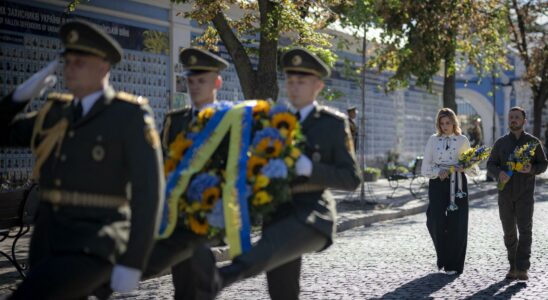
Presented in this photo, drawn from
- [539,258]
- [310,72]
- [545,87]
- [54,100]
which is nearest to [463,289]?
[539,258]

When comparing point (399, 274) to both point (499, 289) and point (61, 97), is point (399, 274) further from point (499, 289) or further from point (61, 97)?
point (61, 97)

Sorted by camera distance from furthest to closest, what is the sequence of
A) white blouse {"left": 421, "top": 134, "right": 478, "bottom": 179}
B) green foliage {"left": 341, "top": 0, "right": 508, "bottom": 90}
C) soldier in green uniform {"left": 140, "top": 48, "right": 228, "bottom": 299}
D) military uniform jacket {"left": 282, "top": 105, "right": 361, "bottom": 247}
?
1. green foliage {"left": 341, "top": 0, "right": 508, "bottom": 90}
2. white blouse {"left": 421, "top": 134, "right": 478, "bottom": 179}
3. soldier in green uniform {"left": 140, "top": 48, "right": 228, "bottom": 299}
4. military uniform jacket {"left": 282, "top": 105, "right": 361, "bottom": 247}

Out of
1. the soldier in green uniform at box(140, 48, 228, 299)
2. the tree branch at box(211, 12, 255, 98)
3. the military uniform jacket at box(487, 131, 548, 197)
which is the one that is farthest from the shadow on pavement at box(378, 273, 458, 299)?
the tree branch at box(211, 12, 255, 98)

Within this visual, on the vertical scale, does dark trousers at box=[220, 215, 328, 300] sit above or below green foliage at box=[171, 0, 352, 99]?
below

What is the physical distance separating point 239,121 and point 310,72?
0.57m

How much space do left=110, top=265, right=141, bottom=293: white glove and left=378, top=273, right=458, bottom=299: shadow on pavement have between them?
4318mm

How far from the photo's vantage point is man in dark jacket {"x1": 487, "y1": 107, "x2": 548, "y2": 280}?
8.77 metres

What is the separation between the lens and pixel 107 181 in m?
4.09

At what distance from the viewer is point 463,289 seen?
8.23 m

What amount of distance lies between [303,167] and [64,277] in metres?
1.56

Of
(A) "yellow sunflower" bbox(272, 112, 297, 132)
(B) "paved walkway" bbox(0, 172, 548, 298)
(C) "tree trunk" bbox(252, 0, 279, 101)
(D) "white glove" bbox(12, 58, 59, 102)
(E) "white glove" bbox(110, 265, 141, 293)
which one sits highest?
(C) "tree trunk" bbox(252, 0, 279, 101)

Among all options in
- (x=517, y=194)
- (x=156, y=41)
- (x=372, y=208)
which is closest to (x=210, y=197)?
(x=517, y=194)

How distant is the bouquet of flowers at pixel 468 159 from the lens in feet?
31.2

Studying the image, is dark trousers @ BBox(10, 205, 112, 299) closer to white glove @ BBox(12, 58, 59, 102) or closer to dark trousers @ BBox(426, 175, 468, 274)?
white glove @ BBox(12, 58, 59, 102)
